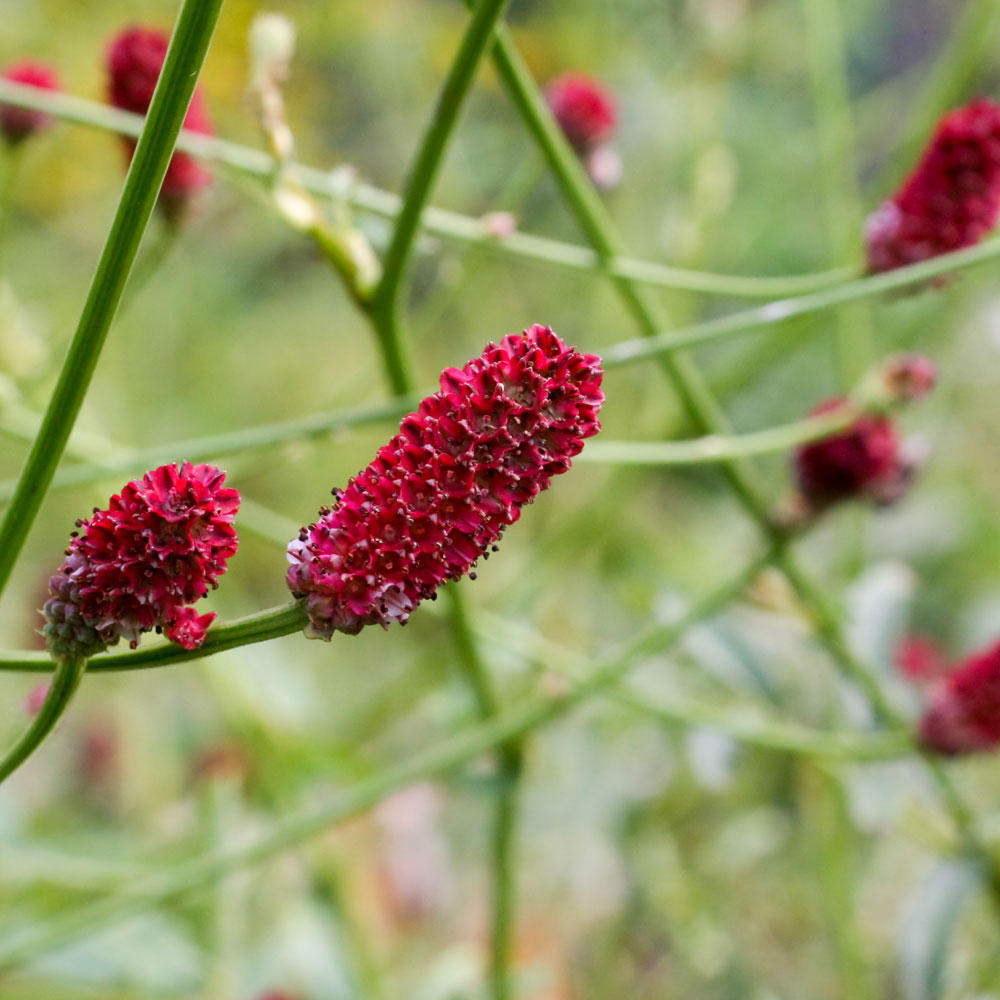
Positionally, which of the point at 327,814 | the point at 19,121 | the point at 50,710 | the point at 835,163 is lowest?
the point at 50,710

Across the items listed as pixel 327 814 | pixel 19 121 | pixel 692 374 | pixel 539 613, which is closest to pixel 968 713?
pixel 692 374

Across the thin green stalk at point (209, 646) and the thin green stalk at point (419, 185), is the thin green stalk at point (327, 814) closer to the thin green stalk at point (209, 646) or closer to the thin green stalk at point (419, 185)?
the thin green stalk at point (419, 185)

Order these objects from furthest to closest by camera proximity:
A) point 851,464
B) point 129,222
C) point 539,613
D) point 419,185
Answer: point 539,613 → point 851,464 → point 419,185 → point 129,222

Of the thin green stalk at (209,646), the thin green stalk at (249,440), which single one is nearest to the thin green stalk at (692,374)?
the thin green stalk at (249,440)

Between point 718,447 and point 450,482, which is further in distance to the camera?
point 718,447

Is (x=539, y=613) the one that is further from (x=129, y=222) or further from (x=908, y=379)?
(x=129, y=222)

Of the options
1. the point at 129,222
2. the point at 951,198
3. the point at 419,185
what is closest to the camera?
the point at 129,222

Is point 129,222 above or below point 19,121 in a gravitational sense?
below

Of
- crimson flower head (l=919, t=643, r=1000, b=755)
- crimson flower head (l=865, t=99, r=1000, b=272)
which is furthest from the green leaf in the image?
crimson flower head (l=865, t=99, r=1000, b=272)
